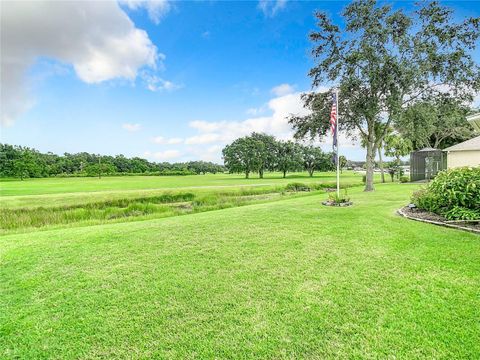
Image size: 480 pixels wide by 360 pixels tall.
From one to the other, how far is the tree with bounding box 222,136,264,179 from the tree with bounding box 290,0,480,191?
46641 mm

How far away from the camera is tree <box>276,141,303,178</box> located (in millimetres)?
67875

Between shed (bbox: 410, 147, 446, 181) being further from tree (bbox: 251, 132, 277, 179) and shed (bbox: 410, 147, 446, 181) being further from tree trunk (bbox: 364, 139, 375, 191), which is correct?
tree (bbox: 251, 132, 277, 179)

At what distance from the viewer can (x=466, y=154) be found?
1728 centimetres

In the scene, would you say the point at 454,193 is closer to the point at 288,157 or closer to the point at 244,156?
the point at 244,156

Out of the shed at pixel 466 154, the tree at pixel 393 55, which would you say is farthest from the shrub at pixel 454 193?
the shed at pixel 466 154

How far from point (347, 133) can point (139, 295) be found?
19.9 metres

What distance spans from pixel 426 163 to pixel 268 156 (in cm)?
4463

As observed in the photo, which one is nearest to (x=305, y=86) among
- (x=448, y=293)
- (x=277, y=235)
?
(x=277, y=235)

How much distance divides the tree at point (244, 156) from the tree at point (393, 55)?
46641 mm

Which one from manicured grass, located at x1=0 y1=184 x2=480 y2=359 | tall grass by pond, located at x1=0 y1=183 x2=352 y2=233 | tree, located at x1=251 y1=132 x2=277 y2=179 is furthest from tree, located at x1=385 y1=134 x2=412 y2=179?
tree, located at x1=251 y1=132 x2=277 y2=179

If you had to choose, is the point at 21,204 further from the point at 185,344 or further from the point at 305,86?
the point at 305,86

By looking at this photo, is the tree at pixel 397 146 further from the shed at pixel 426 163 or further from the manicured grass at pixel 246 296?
the manicured grass at pixel 246 296

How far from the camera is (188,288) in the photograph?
3.68 m

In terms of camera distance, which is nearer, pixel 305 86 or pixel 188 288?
pixel 188 288
